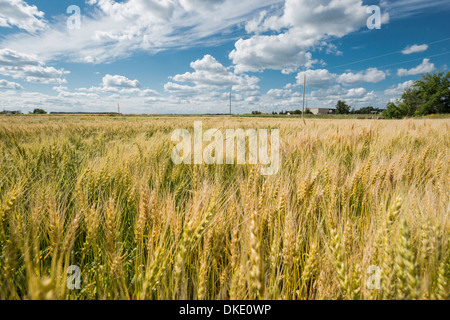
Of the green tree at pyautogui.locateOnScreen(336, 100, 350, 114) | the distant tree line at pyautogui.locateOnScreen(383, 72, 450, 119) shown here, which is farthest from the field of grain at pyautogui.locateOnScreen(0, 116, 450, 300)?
the green tree at pyautogui.locateOnScreen(336, 100, 350, 114)

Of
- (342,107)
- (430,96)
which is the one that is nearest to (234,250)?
(430,96)

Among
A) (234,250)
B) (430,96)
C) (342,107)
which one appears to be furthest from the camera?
(342,107)

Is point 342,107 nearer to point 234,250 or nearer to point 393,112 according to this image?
point 393,112

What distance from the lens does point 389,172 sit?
158 cm

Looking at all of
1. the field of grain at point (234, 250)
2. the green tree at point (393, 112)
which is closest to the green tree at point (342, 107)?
the green tree at point (393, 112)

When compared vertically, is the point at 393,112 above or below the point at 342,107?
below

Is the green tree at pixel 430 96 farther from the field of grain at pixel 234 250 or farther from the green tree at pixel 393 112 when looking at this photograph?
the field of grain at pixel 234 250

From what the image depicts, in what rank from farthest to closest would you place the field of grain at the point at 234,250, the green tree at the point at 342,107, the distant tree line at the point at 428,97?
the green tree at the point at 342,107
the distant tree line at the point at 428,97
the field of grain at the point at 234,250

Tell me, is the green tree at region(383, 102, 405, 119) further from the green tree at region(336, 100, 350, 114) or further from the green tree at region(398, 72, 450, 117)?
the green tree at region(336, 100, 350, 114)

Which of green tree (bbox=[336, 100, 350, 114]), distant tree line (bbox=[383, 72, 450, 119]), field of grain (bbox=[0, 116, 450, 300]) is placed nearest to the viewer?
field of grain (bbox=[0, 116, 450, 300])

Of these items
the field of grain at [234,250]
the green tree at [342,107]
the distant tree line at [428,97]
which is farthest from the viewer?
the green tree at [342,107]
